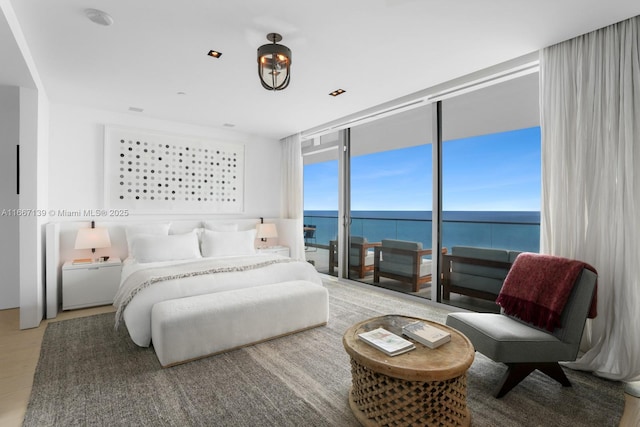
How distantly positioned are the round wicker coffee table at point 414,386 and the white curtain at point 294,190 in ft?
12.5

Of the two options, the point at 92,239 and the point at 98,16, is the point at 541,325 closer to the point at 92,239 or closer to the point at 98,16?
the point at 98,16

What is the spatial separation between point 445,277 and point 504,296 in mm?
1379

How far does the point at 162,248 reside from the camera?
13.2 ft

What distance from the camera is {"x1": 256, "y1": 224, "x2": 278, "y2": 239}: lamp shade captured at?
5453 millimetres

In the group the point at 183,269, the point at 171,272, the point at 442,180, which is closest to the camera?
the point at 171,272

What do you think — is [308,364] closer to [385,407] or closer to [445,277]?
[385,407]

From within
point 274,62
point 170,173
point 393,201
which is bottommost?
point 393,201

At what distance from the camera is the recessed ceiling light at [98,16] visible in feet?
7.25

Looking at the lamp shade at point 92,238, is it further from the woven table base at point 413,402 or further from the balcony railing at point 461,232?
the woven table base at point 413,402

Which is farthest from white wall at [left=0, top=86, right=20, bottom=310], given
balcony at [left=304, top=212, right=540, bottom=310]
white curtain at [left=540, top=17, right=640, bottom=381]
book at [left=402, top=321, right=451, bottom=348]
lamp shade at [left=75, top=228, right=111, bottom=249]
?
white curtain at [left=540, top=17, right=640, bottom=381]

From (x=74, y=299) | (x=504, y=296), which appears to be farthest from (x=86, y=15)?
(x=504, y=296)

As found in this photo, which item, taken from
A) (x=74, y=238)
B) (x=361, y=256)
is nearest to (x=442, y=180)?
(x=361, y=256)

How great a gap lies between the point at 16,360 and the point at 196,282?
1.42 meters

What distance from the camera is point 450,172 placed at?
387cm
